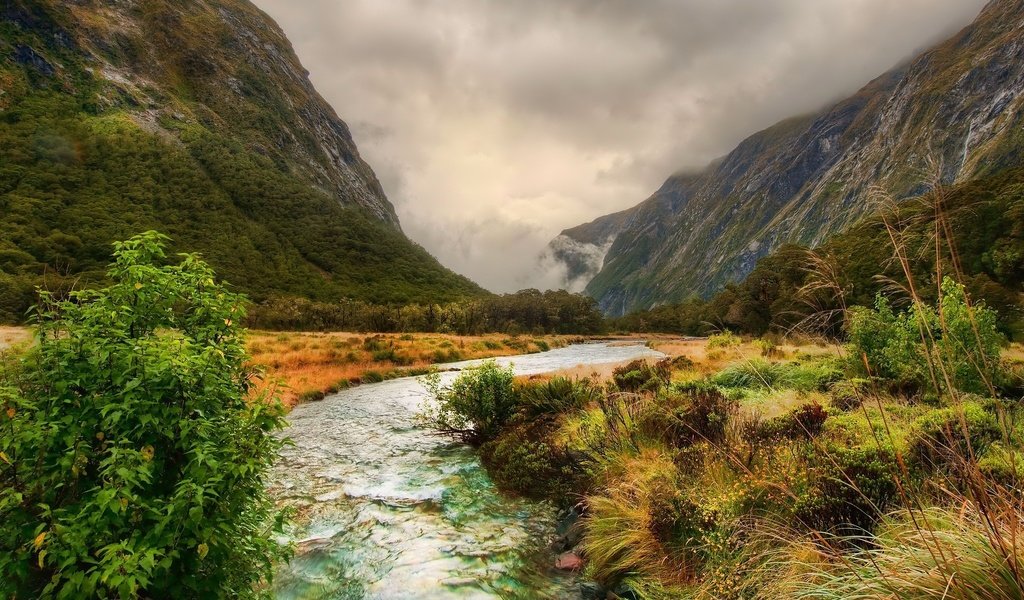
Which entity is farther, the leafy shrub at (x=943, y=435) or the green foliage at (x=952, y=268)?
the green foliage at (x=952, y=268)

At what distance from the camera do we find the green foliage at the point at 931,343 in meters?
8.78

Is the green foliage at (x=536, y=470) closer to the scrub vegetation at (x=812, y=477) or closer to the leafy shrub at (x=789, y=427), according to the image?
the scrub vegetation at (x=812, y=477)

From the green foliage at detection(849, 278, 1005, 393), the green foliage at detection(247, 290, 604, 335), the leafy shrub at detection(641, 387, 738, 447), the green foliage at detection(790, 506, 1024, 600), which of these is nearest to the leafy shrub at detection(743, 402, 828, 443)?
the leafy shrub at detection(641, 387, 738, 447)

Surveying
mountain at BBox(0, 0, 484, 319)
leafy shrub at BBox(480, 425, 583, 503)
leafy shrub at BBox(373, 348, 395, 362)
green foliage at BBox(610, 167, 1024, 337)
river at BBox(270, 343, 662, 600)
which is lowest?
river at BBox(270, 343, 662, 600)

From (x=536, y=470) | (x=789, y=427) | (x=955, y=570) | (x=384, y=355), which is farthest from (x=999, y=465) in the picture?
(x=384, y=355)

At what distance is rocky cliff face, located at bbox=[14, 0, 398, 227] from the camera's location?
341 ft

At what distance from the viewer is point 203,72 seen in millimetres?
141750

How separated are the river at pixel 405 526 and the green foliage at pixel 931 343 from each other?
22.6 feet

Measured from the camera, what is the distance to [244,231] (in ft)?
296

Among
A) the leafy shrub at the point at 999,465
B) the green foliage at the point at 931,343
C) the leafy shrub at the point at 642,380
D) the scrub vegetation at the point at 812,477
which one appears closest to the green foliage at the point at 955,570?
the scrub vegetation at the point at 812,477

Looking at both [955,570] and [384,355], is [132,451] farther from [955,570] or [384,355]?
[384,355]

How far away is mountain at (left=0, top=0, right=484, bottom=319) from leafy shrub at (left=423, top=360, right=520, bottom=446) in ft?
129

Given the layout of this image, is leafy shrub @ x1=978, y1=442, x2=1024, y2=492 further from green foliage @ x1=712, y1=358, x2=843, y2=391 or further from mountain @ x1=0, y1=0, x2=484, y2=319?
mountain @ x1=0, y1=0, x2=484, y2=319

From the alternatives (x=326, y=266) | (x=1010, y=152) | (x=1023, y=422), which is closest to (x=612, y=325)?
(x=326, y=266)
